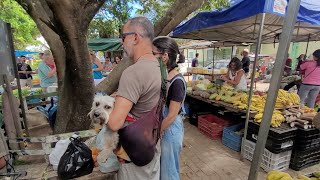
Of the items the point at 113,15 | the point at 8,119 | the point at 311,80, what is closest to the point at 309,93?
the point at 311,80

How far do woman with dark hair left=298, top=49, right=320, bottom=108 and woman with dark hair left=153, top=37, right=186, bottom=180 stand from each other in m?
4.52

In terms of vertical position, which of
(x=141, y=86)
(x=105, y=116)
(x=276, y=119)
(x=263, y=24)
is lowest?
(x=276, y=119)

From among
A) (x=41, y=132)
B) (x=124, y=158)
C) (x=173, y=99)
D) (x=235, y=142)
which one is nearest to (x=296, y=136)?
(x=235, y=142)

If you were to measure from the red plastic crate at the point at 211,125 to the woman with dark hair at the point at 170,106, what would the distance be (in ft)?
9.62

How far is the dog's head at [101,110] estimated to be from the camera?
1.46m

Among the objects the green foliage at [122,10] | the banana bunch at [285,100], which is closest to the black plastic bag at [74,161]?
the green foliage at [122,10]

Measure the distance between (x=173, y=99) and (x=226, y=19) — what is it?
271 centimetres

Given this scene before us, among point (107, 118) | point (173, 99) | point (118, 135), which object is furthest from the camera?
Result: point (173, 99)

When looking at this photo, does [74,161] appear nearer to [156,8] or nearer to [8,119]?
[8,119]

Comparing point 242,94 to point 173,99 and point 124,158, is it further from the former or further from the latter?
point 124,158

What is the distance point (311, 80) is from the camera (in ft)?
17.3

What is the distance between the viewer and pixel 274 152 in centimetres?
339

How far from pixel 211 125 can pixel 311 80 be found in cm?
288

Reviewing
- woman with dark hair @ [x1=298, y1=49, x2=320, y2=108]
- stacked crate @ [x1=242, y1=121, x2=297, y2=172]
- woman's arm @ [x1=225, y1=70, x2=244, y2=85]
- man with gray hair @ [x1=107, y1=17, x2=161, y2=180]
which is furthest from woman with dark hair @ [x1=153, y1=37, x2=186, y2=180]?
woman with dark hair @ [x1=298, y1=49, x2=320, y2=108]
